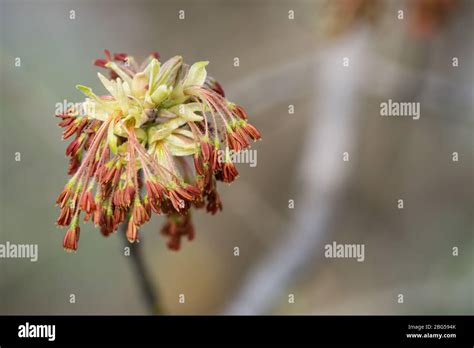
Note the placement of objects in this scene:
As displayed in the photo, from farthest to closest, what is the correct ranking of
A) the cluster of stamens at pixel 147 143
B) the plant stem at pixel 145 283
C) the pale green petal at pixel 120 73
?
the plant stem at pixel 145 283 < the pale green petal at pixel 120 73 < the cluster of stamens at pixel 147 143

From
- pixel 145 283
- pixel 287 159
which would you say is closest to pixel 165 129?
pixel 145 283

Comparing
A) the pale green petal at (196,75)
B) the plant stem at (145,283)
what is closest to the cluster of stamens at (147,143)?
the pale green petal at (196,75)

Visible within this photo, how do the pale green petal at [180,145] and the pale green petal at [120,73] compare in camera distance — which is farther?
the pale green petal at [120,73]

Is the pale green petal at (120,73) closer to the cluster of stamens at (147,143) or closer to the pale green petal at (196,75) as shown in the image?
the cluster of stamens at (147,143)

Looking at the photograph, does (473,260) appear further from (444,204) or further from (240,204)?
(240,204)

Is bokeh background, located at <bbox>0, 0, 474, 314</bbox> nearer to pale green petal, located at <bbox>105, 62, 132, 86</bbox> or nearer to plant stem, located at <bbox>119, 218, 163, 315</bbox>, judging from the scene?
plant stem, located at <bbox>119, 218, 163, 315</bbox>


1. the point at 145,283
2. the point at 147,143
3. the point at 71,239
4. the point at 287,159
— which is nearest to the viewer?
the point at 71,239

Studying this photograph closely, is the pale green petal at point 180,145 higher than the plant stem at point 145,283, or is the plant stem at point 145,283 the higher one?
the pale green petal at point 180,145

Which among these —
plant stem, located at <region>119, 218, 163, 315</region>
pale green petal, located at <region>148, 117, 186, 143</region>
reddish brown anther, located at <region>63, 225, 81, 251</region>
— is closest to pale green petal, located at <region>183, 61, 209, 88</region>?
pale green petal, located at <region>148, 117, 186, 143</region>

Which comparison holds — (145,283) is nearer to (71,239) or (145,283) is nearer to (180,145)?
(71,239)
